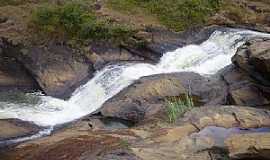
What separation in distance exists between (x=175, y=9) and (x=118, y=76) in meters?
6.41

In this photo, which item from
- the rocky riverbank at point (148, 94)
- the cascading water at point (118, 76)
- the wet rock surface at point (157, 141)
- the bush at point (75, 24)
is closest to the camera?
the wet rock surface at point (157, 141)

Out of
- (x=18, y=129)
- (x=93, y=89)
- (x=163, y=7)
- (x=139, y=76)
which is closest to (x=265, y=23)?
(x=163, y=7)

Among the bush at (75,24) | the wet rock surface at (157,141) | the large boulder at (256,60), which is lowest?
the wet rock surface at (157,141)

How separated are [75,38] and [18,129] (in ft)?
20.2

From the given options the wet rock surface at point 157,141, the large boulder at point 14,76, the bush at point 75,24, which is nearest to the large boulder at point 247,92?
the wet rock surface at point 157,141

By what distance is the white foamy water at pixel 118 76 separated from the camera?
1544 cm

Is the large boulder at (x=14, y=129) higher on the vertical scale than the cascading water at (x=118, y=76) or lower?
lower

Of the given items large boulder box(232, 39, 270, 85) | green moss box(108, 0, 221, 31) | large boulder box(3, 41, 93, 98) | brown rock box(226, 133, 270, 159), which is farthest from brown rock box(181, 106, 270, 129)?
green moss box(108, 0, 221, 31)

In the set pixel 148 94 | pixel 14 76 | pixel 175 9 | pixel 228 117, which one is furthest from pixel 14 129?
pixel 175 9

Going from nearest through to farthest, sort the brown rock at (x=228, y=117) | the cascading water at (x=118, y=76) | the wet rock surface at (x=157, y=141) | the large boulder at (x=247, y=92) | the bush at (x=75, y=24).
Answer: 1. the wet rock surface at (x=157, y=141)
2. the brown rock at (x=228, y=117)
3. the large boulder at (x=247, y=92)
4. the cascading water at (x=118, y=76)
5. the bush at (x=75, y=24)

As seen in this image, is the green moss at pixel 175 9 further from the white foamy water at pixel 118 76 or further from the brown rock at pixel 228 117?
the brown rock at pixel 228 117

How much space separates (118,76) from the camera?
1669cm

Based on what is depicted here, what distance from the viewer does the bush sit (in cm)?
1927

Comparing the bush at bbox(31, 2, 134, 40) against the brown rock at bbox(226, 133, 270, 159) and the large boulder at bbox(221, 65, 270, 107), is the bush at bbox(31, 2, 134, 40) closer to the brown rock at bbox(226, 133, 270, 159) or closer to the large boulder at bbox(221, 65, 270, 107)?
the large boulder at bbox(221, 65, 270, 107)
